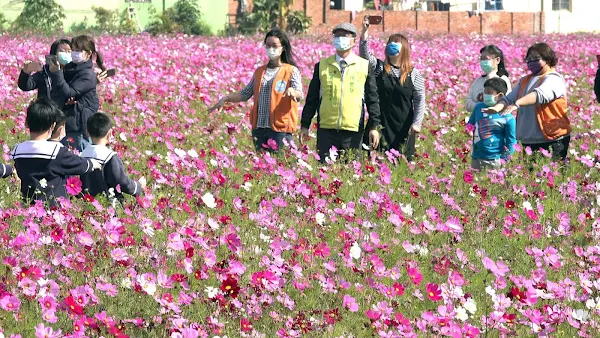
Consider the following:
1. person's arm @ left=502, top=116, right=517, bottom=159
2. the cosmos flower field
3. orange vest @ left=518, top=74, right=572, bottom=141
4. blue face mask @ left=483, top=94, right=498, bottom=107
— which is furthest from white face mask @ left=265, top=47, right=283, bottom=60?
orange vest @ left=518, top=74, right=572, bottom=141

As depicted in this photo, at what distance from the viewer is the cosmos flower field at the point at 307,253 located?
487 centimetres

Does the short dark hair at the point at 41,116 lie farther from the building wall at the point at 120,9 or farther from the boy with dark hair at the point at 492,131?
the building wall at the point at 120,9

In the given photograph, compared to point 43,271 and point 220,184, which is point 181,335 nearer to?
point 43,271

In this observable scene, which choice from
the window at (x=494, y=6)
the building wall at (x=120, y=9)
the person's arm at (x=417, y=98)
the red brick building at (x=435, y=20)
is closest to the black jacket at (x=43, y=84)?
the person's arm at (x=417, y=98)

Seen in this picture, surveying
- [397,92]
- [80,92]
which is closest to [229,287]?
[80,92]

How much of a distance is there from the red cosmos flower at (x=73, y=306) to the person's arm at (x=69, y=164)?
2.26 m

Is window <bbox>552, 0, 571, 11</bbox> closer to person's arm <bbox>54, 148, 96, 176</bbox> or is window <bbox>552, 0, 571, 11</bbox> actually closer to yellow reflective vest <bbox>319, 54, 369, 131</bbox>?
yellow reflective vest <bbox>319, 54, 369, 131</bbox>

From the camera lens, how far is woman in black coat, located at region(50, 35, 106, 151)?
881cm

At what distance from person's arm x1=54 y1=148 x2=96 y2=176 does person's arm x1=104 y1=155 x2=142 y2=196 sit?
0.85 ft

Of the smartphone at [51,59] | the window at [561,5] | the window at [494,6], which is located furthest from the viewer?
the window at [561,5]

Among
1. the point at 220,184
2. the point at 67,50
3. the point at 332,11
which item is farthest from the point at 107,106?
the point at 332,11

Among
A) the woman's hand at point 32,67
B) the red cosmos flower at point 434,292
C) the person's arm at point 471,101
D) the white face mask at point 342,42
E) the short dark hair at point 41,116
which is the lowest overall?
the red cosmos flower at point 434,292

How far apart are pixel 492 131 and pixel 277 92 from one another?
1.80 m

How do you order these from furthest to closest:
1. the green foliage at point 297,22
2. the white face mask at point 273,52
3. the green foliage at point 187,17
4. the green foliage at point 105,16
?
the green foliage at point 297,22 < the green foliage at point 187,17 < the green foliage at point 105,16 < the white face mask at point 273,52
